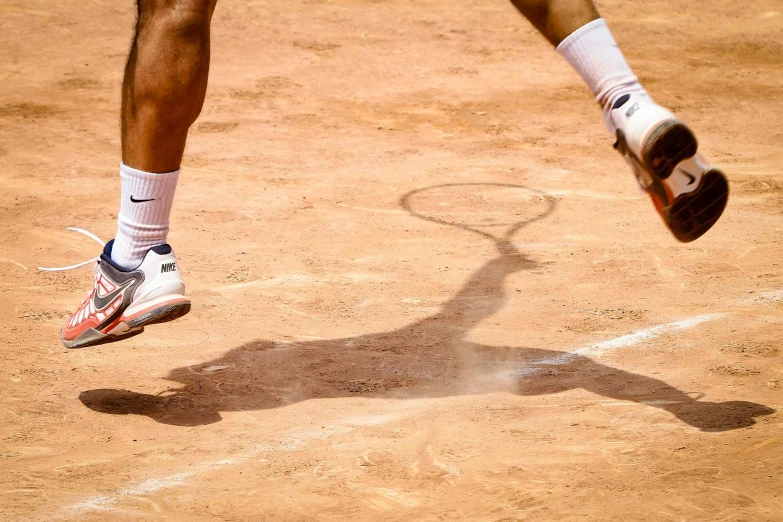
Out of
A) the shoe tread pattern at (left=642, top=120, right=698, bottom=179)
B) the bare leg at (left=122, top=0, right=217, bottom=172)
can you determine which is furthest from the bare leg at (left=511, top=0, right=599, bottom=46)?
the bare leg at (left=122, top=0, right=217, bottom=172)

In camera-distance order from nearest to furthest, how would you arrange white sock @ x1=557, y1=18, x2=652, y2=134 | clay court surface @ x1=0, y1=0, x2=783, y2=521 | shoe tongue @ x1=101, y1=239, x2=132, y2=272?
clay court surface @ x1=0, y1=0, x2=783, y2=521, white sock @ x1=557, y1=18, x2=652, y2=134, shoe tongue @ x1=101, y1=239, x2=132, y2=272

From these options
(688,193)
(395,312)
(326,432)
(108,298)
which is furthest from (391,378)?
(688,193)

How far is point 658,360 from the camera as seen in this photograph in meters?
3.34

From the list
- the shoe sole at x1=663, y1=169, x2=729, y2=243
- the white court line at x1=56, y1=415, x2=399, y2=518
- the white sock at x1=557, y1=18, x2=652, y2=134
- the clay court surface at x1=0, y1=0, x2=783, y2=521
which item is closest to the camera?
the white court line at x1=56, y1=415, x2=399, y2=518

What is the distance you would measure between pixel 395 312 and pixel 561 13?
1376mm

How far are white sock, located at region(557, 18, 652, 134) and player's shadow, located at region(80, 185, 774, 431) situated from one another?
33.6 inches

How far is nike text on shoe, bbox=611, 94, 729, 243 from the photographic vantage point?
2.62 metres

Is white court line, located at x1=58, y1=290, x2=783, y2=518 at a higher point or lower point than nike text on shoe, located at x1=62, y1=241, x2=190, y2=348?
lower

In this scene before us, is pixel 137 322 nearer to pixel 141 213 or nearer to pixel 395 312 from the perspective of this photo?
pixel 141 213

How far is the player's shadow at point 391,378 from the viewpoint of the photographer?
2.99 metres

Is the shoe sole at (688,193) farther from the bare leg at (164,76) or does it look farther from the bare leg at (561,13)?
the bare leg at (164,76)

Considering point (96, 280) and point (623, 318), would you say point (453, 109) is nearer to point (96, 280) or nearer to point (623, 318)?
point (623, 318)

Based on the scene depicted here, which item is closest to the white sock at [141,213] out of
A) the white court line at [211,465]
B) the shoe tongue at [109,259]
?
the shoe tongue at [109,259]

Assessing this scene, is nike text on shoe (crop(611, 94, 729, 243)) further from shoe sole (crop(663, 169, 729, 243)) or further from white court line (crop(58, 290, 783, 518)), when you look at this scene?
white court line (crop(58, 290, 783, 518))
